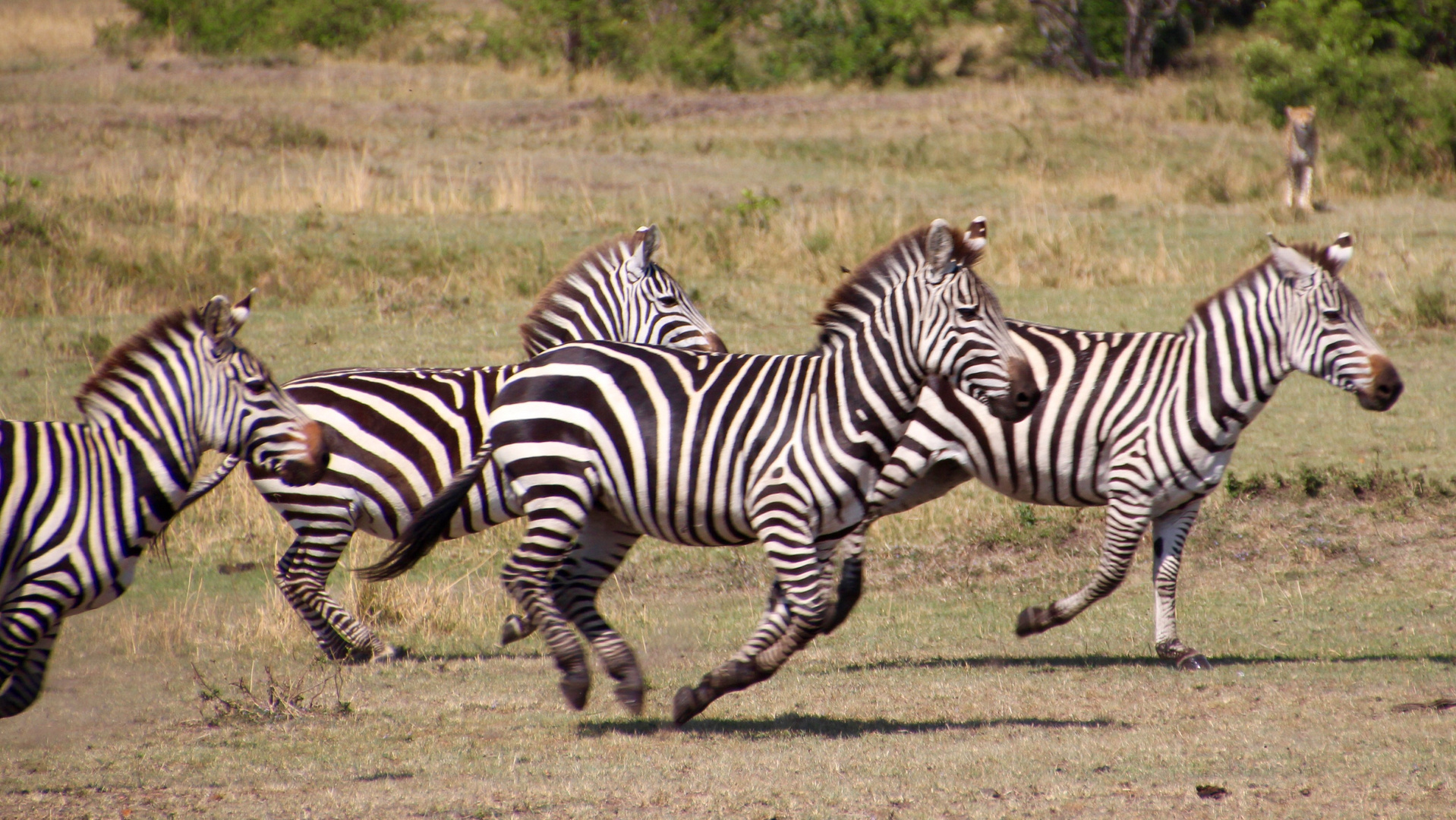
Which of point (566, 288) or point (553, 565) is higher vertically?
point (566, 288)

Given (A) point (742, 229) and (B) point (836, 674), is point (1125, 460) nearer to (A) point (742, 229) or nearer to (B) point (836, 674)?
(B) point (836, 674)

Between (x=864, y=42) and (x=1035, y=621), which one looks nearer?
(x=1035, y=621)

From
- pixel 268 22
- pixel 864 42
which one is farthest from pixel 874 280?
pixel 268 22

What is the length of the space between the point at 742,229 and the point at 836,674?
11.6 meters

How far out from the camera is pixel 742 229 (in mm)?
18031

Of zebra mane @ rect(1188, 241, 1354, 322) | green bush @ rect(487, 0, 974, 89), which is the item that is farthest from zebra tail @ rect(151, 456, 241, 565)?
green bush @ rect(487, 0, 974, 89)

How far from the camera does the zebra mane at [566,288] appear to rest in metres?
8.37

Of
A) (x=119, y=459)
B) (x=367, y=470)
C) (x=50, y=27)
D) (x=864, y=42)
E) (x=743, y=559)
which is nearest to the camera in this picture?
(x=119, y=459)

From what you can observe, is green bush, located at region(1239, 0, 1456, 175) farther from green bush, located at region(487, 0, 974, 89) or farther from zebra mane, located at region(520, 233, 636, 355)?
zebra mane, located at region(520, 233, 636, 355)

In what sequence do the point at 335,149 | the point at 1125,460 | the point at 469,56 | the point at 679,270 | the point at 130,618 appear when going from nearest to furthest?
the point at 1125,460 → the point at 130,618 → the point at 679,270 → the point at 335,149 → the point at 469,56

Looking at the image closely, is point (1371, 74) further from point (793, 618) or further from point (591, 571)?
point (793, 618)

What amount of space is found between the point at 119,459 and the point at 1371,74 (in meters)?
23.0

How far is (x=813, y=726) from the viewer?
602 cm

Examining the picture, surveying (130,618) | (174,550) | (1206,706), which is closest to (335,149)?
(174,550)
